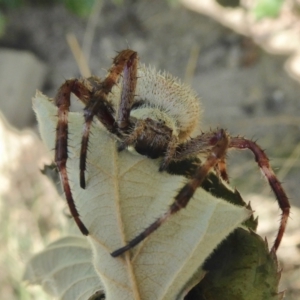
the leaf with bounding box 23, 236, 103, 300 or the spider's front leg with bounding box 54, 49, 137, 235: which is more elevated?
the spider's front leg with bounding box 54, 49, 137, 235

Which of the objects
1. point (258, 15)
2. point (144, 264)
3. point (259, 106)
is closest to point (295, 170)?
point (259, 106)

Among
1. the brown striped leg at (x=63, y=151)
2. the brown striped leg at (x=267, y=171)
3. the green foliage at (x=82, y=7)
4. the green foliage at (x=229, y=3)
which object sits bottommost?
the brown striped leg at (x=63, y=151)

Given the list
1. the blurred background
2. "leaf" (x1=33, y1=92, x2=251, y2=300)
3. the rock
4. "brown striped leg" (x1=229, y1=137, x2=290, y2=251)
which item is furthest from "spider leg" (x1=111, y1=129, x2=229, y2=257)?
the rock

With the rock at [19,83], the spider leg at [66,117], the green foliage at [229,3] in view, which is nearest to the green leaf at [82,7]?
the rock at [19,83]

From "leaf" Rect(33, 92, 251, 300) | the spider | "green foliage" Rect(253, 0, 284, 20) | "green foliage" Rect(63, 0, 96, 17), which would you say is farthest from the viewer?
"green foliage" Rect(63, 0, 96, 17)

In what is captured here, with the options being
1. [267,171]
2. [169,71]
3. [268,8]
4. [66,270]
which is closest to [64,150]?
[66,270]

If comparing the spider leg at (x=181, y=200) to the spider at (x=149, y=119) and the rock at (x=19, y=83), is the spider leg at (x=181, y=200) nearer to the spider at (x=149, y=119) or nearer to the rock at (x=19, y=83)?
the spider at (x=149, y=119)

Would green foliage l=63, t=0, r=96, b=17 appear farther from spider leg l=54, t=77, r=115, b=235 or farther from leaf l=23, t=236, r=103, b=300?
leaf l=23, t=236, r=103, b=300
